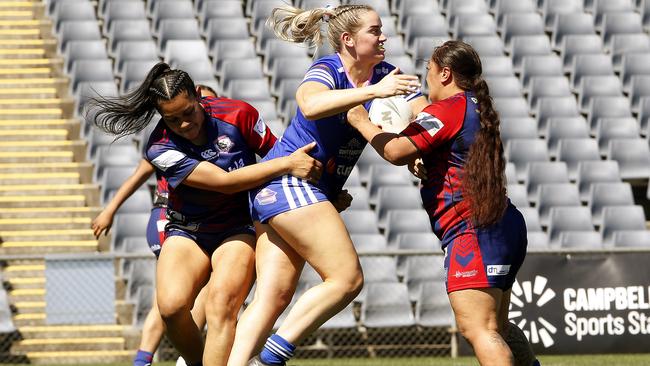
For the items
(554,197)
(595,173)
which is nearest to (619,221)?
(554,197)

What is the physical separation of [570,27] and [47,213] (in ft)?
24.0

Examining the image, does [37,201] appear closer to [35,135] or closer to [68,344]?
[35,135]

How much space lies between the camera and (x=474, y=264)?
17.3ft

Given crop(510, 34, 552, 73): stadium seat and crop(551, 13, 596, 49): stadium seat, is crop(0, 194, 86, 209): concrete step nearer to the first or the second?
Result: crop(510, 34, 552, 73): stadium seat

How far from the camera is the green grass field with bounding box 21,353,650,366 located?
9430 millimetres

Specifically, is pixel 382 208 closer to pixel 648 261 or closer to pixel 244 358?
pixel 648 261

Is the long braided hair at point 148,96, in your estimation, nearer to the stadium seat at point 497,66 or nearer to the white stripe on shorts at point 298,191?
the white stripe on shorts at point 298,191

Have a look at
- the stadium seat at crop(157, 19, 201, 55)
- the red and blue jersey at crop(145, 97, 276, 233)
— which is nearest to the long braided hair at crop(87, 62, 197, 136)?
the red and blue jersey at crop(145, 97, 276, 233)

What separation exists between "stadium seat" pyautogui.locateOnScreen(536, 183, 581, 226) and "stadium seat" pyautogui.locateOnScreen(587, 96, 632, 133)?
178 centimetres

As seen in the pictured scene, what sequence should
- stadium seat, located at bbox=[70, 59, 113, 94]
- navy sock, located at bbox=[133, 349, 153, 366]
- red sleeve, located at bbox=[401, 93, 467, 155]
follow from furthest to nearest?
stadium seat, located at bbox=[70, 59, 113, 94]
navy sock, located at bbox=[133, 349, 153, 366]
red sleeve, located at bbox=[401, 93, 467, 155]

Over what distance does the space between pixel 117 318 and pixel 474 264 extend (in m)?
6.60

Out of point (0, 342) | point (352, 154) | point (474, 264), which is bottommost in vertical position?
point (0, 342)

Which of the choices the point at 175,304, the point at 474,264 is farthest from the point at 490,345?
the point at 175,304

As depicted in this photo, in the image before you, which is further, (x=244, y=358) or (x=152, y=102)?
(x=152, y=102)
